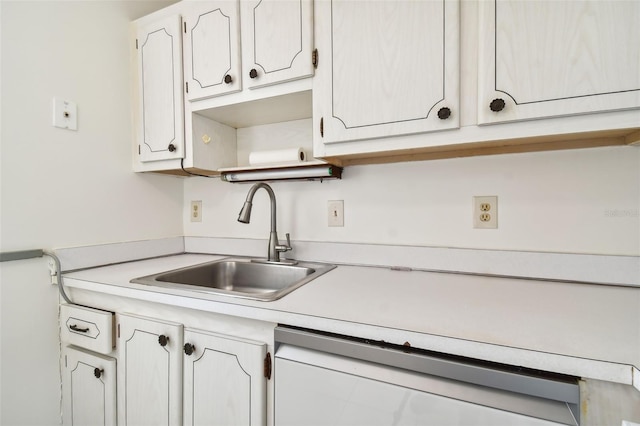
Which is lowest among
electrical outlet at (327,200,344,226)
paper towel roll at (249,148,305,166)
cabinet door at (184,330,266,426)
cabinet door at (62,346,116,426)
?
cabinet door at (62,346,116,426)

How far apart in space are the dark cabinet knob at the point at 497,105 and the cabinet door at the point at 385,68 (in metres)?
0.09

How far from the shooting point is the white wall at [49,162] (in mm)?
1022

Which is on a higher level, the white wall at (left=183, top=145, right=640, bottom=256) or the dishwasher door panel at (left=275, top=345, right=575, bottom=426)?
the white wall at (left=183, top=145, right=640, bottom=256)

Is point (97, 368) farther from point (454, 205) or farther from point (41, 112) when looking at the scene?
point (454, 205)

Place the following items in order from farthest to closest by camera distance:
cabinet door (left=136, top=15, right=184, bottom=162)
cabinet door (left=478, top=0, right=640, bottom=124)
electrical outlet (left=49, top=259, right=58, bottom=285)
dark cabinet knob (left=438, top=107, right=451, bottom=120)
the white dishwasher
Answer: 1. cabinet door (left=136, top=15, right=184, bottom=162)
2. electrical outlet (left=49, top=259, right=58, bottom=285)
3. dark cabinet knob (left=438, top=107, right=451, bottom=120)
4. cabinet door (left=478, top=0, right=640, bottom=124)
5. the white dishwasher

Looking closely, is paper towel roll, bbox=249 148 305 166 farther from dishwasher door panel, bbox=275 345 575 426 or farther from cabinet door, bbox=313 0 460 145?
dishwasher door panel, bbox=275 345 575 426

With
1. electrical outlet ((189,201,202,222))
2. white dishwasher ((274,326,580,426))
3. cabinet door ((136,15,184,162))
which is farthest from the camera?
electrical outlet ((189,201,202,222))

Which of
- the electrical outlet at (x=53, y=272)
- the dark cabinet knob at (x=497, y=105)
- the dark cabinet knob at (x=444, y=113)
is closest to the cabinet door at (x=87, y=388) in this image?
the electrical outlet at (x=53, y=272)

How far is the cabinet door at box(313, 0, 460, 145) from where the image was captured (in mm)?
842

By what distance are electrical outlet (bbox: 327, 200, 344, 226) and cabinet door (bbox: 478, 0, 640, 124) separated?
0.65m

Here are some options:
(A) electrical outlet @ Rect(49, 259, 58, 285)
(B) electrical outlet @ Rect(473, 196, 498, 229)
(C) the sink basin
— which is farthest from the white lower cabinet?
(B) electrical outlet @ Rect(473, 196, 498, 229)

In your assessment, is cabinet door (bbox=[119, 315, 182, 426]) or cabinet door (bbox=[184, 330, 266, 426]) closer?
cabinet door (bbox=[184, 330, 266, 426])

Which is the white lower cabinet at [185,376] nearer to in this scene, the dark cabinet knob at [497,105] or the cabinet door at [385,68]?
the cabinet door at [385,68]

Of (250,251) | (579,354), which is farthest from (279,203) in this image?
(579,354)
